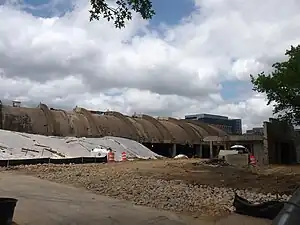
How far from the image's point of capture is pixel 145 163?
26.6 meters

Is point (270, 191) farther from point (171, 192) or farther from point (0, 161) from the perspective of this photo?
point (0, 161)

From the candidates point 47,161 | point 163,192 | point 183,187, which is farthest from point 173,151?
point 163,192

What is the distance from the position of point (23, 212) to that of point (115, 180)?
6.84 metres

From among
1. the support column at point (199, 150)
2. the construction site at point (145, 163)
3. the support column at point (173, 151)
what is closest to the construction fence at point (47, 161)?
the construction site at point (145, 163)

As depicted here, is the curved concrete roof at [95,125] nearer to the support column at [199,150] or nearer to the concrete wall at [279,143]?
the support column at [199,150]

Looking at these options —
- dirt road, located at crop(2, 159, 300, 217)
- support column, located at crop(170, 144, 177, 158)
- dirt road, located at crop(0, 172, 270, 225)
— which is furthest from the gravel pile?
support column, located at crop(170, 144, 177, 158)

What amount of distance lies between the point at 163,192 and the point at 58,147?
20729 mm

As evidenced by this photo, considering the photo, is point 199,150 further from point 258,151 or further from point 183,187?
point 183,187

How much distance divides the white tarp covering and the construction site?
73mm

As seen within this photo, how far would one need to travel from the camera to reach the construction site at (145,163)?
39.3 feet

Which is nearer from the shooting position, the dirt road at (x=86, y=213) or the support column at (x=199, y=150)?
the dirt road at (x=86, y=213)

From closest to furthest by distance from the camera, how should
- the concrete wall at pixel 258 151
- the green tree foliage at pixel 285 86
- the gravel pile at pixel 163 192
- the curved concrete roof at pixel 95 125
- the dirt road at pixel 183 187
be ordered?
the gravel pile at pixel 163 192 < the dirt road at pixel 183 187 < the green tree foliage at pixel 285 86 < the concrete wall at pixel 258 151 < the curved concrete roof at pixel 95 125

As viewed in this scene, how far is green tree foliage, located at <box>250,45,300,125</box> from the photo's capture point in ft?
75.9

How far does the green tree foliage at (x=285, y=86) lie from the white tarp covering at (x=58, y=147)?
12.2 m
